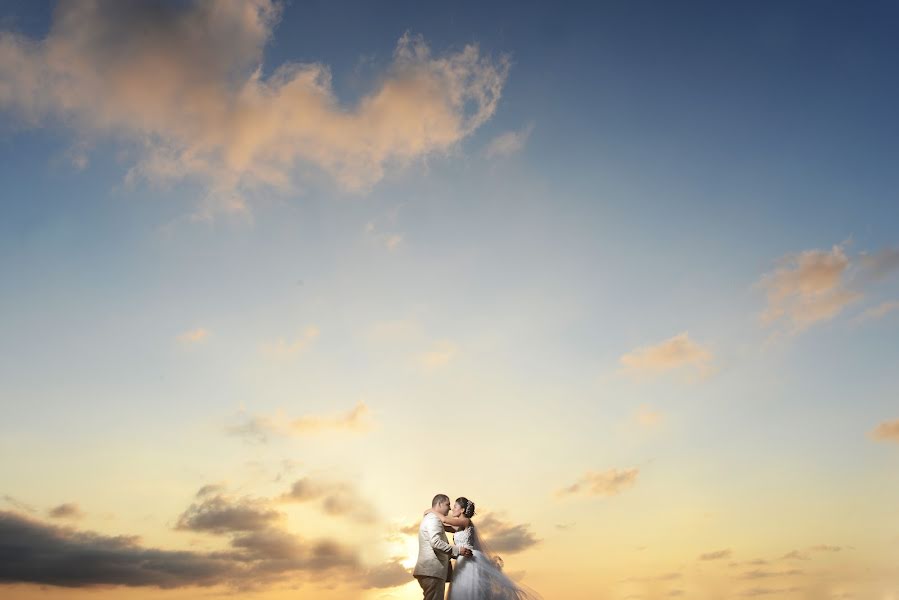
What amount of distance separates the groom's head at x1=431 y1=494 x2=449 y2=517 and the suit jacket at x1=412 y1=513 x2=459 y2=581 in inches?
11.4

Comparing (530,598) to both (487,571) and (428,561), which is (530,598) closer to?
(487,571)

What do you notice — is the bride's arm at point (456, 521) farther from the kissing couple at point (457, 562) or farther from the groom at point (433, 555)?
the groom at point (433, 555)

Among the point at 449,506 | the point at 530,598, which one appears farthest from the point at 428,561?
the point at 530,598

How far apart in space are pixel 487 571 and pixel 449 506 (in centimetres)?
172

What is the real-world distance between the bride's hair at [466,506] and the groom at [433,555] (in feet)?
3.48

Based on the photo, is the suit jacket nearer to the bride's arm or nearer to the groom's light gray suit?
the groom's light gray suit

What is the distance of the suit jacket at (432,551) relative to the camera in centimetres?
1374

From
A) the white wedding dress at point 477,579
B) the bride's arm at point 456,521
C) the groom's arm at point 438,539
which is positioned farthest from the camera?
the bride's arm at point 456,521

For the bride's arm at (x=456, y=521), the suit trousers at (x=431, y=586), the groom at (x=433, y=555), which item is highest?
the bride's arm at (x=456, y=521)

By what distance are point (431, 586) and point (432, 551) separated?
0.82m

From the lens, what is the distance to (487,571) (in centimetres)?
1453

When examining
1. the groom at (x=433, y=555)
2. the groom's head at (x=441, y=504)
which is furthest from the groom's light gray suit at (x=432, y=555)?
the groom's head at (x=441, y=504)

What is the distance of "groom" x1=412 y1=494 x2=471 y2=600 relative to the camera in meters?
13.7

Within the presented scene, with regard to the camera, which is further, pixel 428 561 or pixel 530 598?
pixel 530 598
